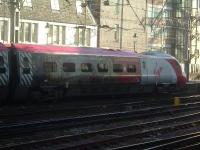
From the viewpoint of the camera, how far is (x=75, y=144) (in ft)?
48.6

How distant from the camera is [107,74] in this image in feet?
101

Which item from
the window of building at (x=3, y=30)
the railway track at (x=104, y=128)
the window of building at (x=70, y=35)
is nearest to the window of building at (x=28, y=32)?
the window of building at (x=3, y=30)

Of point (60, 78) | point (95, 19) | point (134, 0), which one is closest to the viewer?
point (60, 78)

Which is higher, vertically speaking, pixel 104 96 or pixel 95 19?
pixel 95 19

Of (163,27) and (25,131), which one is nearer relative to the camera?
(25,131)

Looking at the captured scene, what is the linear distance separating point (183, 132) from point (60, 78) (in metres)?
10.4

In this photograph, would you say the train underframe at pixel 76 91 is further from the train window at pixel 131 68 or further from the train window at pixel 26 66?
the train window at pixel 131 68

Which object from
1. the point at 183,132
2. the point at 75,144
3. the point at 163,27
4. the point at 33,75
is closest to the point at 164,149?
the point at 75,144

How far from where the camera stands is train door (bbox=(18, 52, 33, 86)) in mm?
25016

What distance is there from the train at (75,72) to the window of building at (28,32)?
1661 centimetres

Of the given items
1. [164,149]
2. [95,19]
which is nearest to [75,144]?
[164,149]

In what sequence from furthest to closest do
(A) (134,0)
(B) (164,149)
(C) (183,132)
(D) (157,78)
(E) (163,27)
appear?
(E) (163,27), (A) (134,0), (D) (157,78), (C) (183,132), (B) (164,149)

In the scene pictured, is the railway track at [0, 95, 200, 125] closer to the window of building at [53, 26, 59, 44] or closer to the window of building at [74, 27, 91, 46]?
the window of building at [53, 26, 59, 44]

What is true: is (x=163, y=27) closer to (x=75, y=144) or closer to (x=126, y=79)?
(x=126, y=79)
